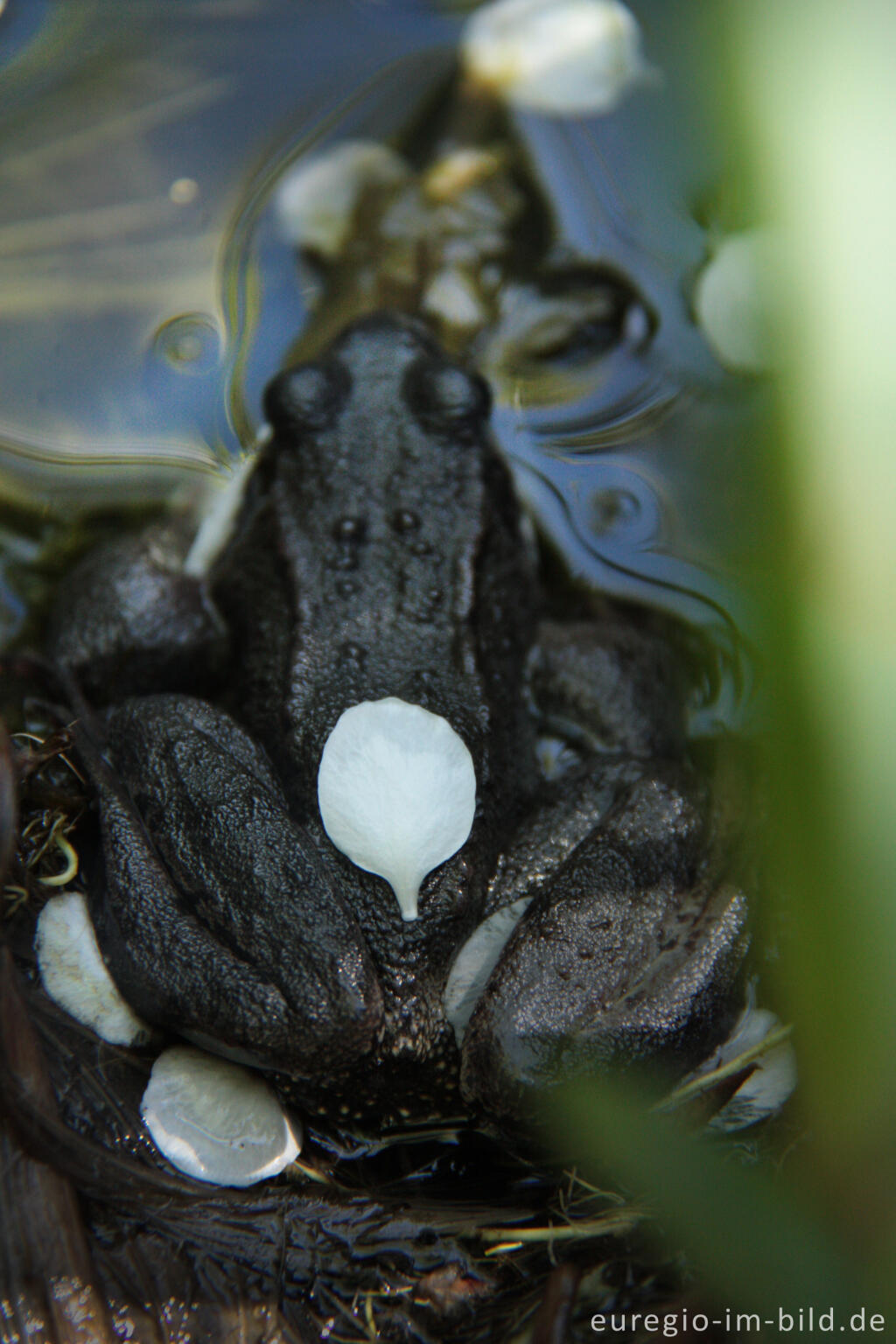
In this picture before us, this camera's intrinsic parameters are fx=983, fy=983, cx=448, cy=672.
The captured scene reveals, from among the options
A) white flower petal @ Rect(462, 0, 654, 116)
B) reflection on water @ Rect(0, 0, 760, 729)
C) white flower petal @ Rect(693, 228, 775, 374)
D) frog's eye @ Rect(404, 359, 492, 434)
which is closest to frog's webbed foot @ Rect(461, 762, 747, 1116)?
reflection on water @ Rect(0, 0, 760, 729)

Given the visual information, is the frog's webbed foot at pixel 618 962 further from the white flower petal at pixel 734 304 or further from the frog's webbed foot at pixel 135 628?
the white flower petal at pixel 734 304

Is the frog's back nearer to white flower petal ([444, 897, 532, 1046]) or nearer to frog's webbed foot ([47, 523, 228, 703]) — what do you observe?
frog's webbed foot ([47, 523, 228, 703])

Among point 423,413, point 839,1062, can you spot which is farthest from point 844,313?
point 423,413

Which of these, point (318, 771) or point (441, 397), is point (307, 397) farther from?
point (318, 771)

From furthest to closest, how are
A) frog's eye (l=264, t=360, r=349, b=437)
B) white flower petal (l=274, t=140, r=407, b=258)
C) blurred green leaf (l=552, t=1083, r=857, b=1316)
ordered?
white flower petal (l=274, t=140, r=407, b=258), frog's eye (l=264, t=360, r=349, b=437), blurred green leaf (l=552, t=1083, r=857, b=1316)

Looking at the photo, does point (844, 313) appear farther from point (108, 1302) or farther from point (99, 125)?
point (99, 125)

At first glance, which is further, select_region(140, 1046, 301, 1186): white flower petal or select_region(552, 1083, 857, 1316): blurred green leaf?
select_region(140, 1046, 301, 1186): white flower petal

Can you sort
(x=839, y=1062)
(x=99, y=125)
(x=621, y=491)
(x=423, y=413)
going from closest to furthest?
(x=839, y=1062) < (x=423, y=413) < (x=621, y=491) < (x=99, y=125)
